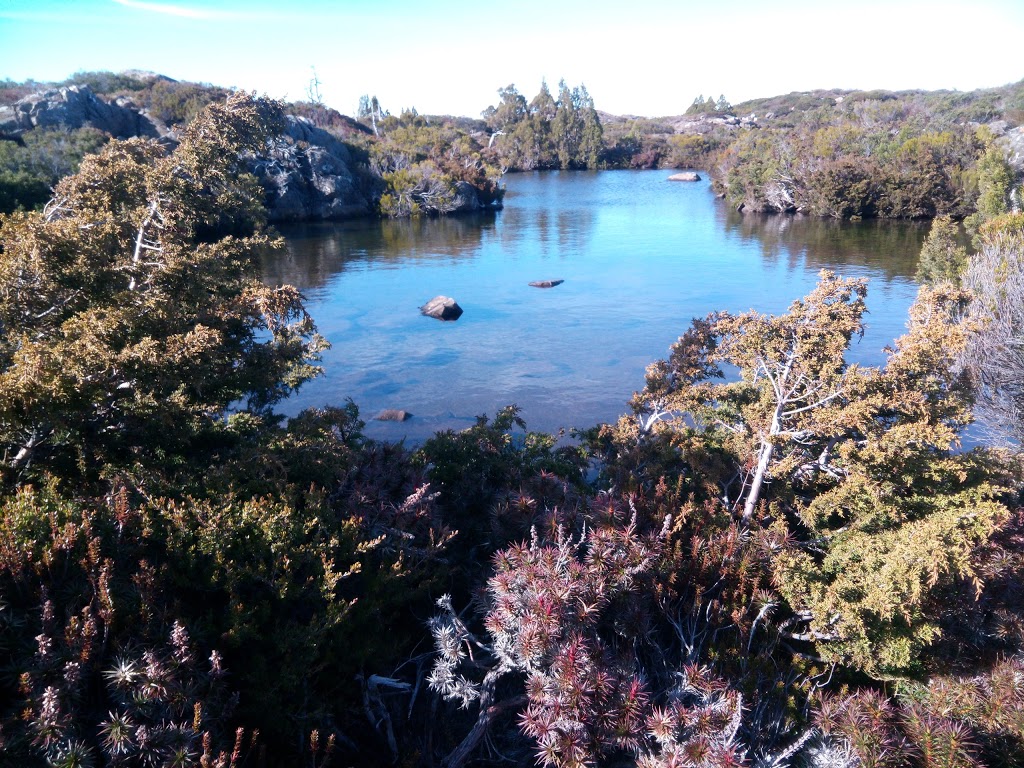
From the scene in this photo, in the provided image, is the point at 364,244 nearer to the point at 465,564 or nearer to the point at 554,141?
the point at 465,564

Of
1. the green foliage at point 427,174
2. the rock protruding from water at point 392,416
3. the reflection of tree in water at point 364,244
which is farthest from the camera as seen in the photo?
the green foliage at point 427,174

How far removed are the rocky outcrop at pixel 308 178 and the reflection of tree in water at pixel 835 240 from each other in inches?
1546

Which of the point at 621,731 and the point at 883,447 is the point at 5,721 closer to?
the point at 621,731

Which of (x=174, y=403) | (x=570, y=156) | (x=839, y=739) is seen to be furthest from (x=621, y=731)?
(x=570, y=156)

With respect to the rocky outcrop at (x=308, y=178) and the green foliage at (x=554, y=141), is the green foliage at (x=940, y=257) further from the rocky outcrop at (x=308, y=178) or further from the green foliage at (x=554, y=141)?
the green foliage at (x=554, y=141)

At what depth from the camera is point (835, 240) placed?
164 ft

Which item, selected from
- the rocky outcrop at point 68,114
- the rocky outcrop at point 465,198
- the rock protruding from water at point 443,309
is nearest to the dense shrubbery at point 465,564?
the rock protruding from water at point 443,309

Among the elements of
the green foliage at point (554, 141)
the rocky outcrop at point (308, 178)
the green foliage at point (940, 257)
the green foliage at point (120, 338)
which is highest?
the green foliage at point (554, 141)

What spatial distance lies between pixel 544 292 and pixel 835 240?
2791 centimetres

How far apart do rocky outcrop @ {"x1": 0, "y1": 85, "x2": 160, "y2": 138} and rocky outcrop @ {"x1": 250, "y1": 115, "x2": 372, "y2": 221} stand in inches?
483

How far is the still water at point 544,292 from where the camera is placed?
24.2 meters

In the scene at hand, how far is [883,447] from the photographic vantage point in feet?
31.2

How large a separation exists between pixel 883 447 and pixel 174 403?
10901 mm

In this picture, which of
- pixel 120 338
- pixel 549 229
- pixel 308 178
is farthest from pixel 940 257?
pixel 308 178
